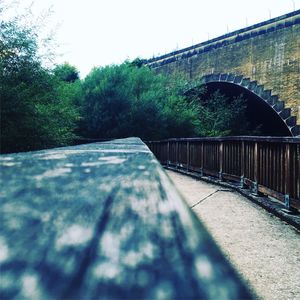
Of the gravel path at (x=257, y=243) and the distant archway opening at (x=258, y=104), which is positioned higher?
the distant archway opening at (x=258, y=104)

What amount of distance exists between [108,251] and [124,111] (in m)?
18.7

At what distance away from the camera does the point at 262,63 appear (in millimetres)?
21781

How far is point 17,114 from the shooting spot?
24.9 feet

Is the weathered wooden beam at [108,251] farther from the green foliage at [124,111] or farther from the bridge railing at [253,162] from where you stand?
the green foliage at [124,111]

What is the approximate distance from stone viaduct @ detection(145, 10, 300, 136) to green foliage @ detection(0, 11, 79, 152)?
1500 cm

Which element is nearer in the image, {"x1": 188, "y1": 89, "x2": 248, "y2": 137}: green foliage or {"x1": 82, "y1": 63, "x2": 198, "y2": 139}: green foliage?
{"x1": 82, "y1": 63, "x2": 198, "y2": 139}: green foliage

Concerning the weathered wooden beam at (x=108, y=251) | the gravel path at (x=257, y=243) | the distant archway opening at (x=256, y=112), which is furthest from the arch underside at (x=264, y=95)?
the weathered wooden beam at (x=108, y=251)

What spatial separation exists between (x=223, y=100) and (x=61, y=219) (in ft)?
82.8

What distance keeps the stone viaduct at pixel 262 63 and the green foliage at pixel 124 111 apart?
4.67 meters

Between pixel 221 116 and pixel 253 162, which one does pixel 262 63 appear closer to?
pixel 221 116

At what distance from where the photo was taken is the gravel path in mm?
2480

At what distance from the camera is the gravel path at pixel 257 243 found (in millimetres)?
2480

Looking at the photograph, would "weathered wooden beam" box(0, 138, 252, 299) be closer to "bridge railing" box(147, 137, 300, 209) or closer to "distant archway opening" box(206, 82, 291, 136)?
"bridge railing" box(147, 137, 300, 209)

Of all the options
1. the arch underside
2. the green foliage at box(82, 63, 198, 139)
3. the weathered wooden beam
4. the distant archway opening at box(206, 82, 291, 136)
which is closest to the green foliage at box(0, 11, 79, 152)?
the weathered wooden beam
